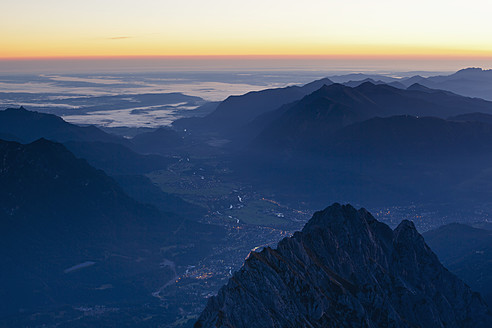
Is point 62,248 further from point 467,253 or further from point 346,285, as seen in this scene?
point 467,253

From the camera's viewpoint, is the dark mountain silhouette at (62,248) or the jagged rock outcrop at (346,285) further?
the dark mountain silhouette at (62,248)

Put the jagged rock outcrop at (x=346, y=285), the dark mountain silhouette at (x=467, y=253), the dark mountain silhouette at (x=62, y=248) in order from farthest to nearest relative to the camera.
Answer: the dark mountain silhouette at (x=62, y=248) < the dark mountain silhouette at (x=467, y=253) < the jagged rock outcrop at (x=346, y=285)

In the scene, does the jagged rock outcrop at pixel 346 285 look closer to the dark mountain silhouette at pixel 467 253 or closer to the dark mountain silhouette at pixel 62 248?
the dark mountain silhouette at pixel 467 253

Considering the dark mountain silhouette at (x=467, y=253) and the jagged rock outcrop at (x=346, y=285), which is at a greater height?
the jagged rock outcrop at (x=346, y=285)

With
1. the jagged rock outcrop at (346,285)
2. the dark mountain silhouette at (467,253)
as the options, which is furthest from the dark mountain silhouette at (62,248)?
the jagged rock outcrop at (346,285)

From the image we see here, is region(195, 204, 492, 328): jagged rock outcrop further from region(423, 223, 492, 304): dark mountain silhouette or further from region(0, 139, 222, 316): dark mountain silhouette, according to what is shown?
region(0, 139, 222, 316): dark mountain silhouette

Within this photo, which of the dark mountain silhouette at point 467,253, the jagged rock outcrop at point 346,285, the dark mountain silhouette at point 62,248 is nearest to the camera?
the jagged rock outcrop at point 346,285
